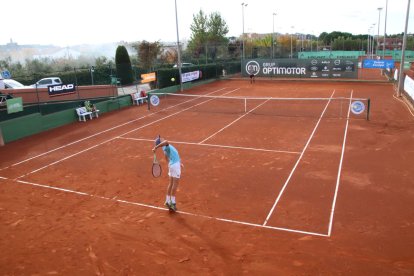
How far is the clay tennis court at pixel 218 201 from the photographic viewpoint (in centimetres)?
732

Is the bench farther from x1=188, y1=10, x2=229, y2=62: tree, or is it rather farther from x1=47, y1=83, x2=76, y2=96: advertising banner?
x1=188, y1=10, x2=229, y2=62: tree

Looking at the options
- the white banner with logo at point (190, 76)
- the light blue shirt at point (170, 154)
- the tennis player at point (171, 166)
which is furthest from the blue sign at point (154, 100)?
the light blue shirt at point (170, 154)

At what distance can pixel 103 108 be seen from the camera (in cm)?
2450

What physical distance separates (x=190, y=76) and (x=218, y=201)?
26588mm

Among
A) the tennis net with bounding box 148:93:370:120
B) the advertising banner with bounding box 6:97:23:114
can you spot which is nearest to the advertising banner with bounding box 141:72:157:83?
the tennis net with bounding box 148:93:370:120

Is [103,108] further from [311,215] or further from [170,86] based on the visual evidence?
[311,215]

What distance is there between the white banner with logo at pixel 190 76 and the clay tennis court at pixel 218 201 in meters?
15.4

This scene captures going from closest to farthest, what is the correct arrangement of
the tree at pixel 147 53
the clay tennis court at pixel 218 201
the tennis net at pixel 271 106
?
the clay tennis court at pixel 218 201, the tennis net at pixel 271 106, the tree at pixel 147 53

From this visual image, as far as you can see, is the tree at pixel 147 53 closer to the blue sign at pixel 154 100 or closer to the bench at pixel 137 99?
the bench at pixel 137 99

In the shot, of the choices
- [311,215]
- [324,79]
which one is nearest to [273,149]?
[311,215]

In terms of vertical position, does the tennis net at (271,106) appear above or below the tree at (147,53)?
below

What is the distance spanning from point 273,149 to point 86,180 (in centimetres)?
726

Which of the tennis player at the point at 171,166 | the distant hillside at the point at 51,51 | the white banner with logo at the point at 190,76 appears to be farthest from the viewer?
the distant hillside at the point at 51,51

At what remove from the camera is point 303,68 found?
4034 centimetres
